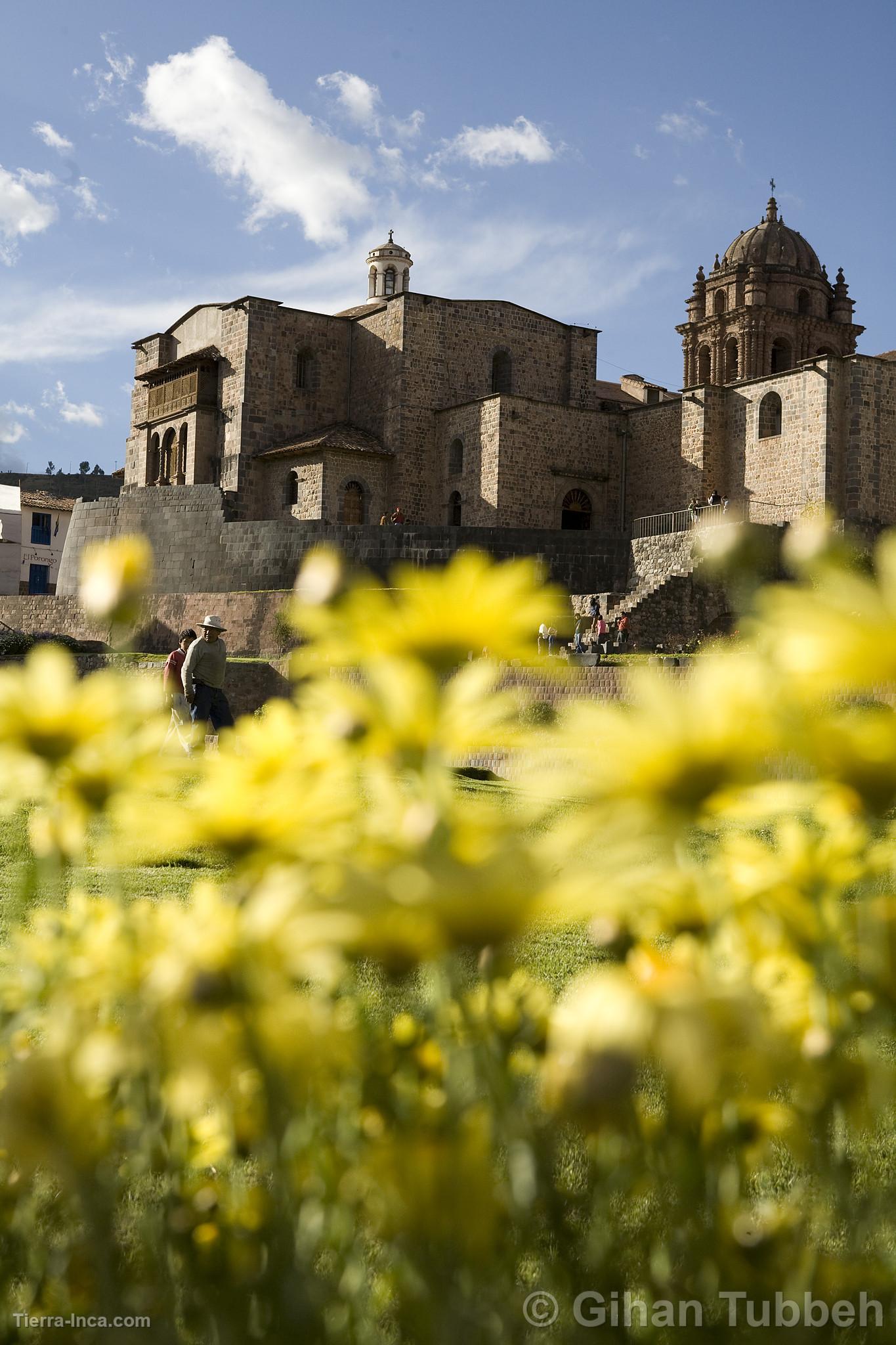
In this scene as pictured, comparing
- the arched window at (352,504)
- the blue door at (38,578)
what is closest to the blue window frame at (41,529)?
the blue door at (38,578)

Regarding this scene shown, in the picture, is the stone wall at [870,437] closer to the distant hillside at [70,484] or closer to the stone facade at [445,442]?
the stone facade at [445,442]

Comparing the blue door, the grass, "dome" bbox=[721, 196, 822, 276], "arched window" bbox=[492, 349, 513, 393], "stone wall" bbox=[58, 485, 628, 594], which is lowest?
the grass

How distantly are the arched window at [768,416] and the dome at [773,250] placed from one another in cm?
1373

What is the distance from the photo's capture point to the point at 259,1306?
3.43 ft

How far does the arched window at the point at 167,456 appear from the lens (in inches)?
1641

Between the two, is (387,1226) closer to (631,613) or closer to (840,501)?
(631,613)

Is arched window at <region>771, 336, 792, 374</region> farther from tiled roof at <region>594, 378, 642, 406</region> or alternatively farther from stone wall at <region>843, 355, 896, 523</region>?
stone wall at <region>843, 355, 896, 523</region>

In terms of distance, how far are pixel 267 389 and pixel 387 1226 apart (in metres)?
39.8

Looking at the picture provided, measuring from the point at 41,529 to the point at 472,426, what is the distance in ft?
90.7

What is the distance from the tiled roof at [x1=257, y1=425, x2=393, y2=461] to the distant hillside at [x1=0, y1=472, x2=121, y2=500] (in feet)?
131

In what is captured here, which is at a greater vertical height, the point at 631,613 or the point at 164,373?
the point at 164,373

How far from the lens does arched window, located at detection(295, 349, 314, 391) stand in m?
40.0

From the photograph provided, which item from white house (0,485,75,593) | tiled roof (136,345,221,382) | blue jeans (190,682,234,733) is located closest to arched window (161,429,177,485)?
tiled roof (136,345,221,382)

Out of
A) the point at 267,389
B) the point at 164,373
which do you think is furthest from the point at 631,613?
the point at 164,373
